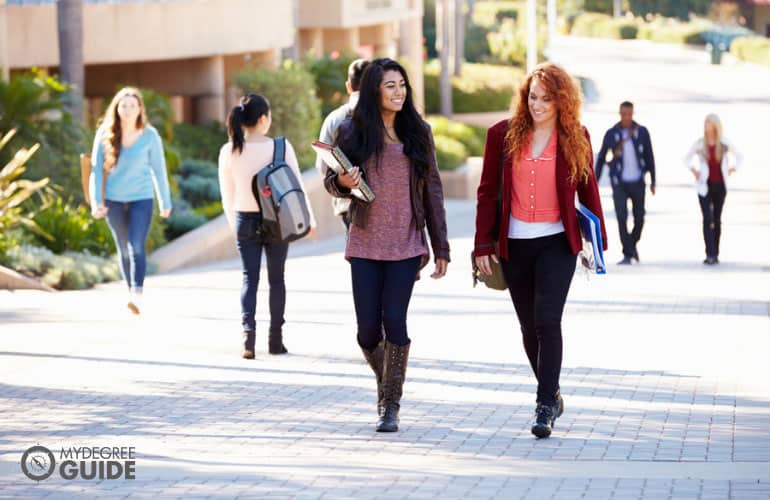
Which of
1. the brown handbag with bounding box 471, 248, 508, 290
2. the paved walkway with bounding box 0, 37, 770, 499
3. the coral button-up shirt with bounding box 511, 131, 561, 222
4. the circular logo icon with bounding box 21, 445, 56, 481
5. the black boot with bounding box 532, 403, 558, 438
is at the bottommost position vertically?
the paved walkway with bounding box 0, 37, 770, 499

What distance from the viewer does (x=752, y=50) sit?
2793 inches

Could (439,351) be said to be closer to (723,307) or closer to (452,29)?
(723,307)

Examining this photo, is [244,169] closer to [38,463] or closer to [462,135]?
[38,463]

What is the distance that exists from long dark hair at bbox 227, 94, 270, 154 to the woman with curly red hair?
8.67 ft

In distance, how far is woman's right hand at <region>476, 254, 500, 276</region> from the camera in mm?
7496

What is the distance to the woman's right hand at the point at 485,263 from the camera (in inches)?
295

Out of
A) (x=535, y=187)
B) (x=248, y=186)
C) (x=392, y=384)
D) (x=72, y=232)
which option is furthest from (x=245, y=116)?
(x=72, y=232)

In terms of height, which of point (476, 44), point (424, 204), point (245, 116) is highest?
point (476, 44)

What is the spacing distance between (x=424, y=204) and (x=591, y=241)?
0.85 meters

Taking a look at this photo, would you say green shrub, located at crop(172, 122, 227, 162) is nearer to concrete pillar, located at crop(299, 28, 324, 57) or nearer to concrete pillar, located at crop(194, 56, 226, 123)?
concrete pillar, located at crop(194, 56, 226, 123)

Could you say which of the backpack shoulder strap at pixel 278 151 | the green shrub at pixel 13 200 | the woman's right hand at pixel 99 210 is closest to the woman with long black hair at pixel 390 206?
the backpack shoulder strap at pixel 278 151

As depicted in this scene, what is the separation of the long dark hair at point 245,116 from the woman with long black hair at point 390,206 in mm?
2223

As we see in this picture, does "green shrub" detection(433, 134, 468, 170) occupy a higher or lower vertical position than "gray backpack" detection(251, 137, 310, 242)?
lower

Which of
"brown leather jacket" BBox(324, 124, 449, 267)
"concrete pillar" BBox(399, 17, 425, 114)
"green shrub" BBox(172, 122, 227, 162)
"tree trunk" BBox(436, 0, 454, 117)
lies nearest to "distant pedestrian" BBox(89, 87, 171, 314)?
"brown leather jacket" BBox(324, 124, 449, 267)
